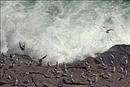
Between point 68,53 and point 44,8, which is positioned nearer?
point 68,53

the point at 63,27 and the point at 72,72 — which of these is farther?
the point at 63,27

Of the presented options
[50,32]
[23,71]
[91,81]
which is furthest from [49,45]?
[91,81]

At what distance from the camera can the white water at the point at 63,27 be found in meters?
21.0

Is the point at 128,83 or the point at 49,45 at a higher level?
the point at 49,45

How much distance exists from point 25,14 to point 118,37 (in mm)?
6316

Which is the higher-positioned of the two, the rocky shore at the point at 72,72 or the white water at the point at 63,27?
the white water at the point at 63,27

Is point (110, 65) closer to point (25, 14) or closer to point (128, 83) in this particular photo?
point (128, 83)

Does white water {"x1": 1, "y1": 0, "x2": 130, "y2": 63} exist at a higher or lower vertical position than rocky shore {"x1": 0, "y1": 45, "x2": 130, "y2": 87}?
higher

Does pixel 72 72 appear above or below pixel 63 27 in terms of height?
below

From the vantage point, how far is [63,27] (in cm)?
2291

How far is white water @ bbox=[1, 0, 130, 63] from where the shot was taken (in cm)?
2100

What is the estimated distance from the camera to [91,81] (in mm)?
18344

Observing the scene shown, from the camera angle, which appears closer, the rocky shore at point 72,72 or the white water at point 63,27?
the rocky shore at point 72,72

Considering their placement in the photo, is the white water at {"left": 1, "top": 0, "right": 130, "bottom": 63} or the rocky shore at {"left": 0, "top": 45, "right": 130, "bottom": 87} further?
the white water at {"left": 1, "top": 0, "right": 130, "bottom": 63}
